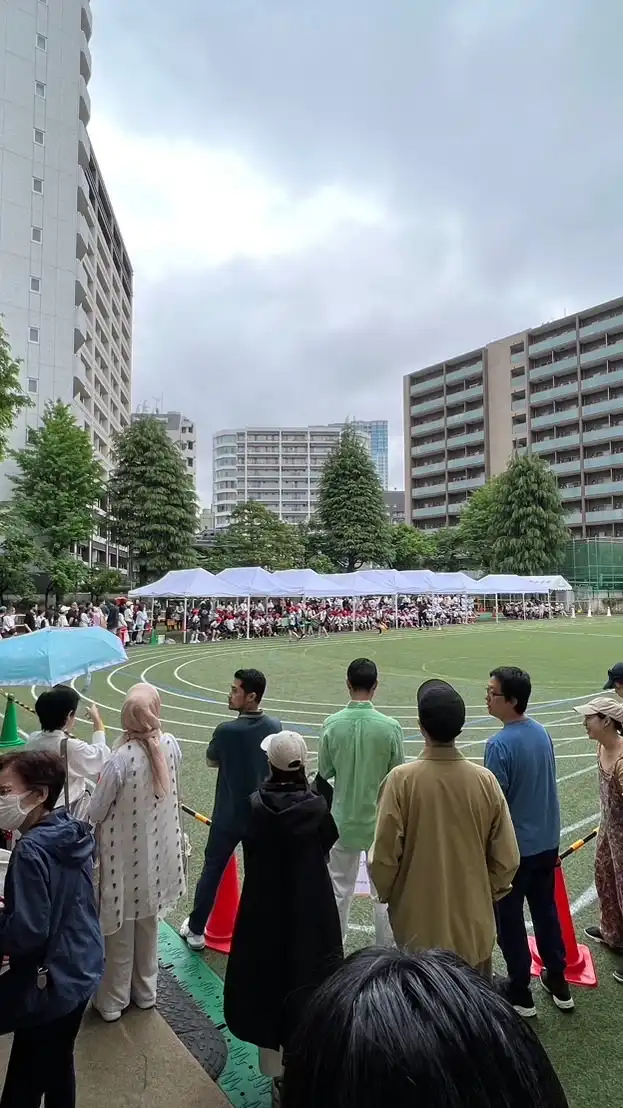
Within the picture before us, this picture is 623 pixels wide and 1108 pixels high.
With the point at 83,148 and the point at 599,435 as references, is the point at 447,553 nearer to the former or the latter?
the point at 599,435

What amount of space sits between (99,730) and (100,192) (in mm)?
60350

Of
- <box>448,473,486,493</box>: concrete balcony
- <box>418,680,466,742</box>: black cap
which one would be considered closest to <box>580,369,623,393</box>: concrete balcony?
<box>448,473,486,493</box>: concrete balcony

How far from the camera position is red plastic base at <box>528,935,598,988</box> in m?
3.73

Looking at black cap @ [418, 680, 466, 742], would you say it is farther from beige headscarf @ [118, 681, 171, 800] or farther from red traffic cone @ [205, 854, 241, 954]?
red traffic cone @ [205, 854, 241, 954]

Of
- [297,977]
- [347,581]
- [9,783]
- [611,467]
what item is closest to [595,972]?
[297,977]

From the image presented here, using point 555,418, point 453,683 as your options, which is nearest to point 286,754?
point 453,683

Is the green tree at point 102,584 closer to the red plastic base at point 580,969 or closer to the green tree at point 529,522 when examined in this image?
the red plastic base at point 580,969

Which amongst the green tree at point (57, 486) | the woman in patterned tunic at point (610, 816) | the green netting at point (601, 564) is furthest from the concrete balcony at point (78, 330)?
the green netting at point (601, 564)

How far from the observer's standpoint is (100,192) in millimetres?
53750

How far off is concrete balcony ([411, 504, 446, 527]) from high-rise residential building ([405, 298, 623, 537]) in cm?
14

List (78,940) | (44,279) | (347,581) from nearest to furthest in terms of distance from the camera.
→ 1. (78,940)
2. (347,581)
3. (44,279)

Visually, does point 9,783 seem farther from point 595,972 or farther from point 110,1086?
point 595,972

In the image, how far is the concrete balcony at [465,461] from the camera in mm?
85950

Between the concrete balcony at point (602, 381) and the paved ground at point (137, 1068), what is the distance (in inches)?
3111
